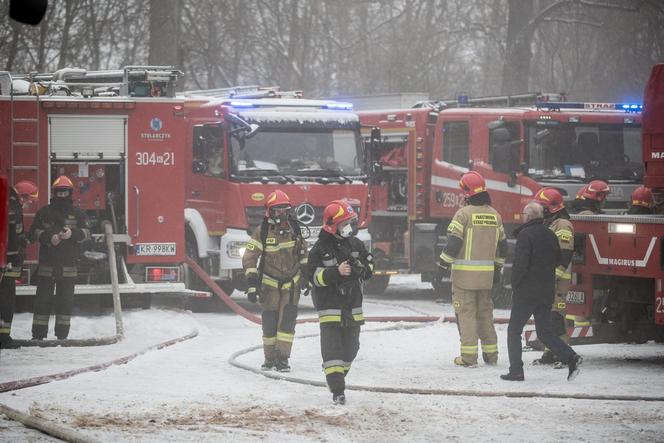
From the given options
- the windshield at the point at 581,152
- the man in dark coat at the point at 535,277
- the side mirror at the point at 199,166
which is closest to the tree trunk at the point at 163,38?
the side mirror at the point at 199,166

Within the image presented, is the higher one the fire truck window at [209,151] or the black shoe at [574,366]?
the fire truck window at [209,151]

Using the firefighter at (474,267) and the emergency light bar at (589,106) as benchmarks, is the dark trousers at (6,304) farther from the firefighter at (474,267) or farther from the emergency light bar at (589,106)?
the emergency light bar at (589,106)

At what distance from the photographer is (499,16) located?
127ft

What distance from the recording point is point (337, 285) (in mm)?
9711

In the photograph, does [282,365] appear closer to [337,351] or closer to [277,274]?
[277,274]

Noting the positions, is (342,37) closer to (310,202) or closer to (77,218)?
(310,202)

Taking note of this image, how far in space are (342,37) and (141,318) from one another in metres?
27.8

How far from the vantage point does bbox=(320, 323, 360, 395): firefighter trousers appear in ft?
31.0

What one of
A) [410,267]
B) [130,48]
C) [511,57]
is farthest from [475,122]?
[130,48]

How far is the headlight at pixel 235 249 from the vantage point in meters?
16.4

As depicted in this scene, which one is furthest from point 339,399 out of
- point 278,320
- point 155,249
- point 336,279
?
point 155,249

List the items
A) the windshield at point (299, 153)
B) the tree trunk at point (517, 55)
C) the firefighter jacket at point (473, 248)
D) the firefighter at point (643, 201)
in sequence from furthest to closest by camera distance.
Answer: the tree trunk at point (517, 55) < the windshield at point (299, 153) < the firefighter at point (643, 201) < the firefighter jacket at point (473, 248)

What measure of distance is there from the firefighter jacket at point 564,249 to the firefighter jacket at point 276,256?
2334 millimetres

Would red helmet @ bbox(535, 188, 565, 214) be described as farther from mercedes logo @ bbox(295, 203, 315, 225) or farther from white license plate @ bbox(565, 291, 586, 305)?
mercedes logo @ bbox(295, 203, 315, 225)
